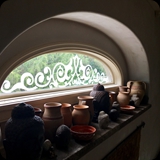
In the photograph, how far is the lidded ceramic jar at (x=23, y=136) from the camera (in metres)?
0.67

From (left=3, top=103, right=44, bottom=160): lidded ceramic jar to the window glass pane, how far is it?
1.17 ft

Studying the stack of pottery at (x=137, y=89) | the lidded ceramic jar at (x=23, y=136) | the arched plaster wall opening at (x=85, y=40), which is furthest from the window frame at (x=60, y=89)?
the lidded ceramic jar at (x=23, y=136)

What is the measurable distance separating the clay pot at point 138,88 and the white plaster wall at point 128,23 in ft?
0.44

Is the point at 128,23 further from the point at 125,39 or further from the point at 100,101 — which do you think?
the point at 100,101

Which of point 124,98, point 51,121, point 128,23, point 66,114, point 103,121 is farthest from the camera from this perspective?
point 124,98

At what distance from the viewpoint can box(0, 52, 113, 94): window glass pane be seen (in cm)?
108

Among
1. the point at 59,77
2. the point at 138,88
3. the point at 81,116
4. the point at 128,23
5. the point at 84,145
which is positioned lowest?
the point at 84,145

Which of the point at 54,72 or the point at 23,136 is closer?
the point at 23,136

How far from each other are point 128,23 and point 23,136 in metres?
1.20

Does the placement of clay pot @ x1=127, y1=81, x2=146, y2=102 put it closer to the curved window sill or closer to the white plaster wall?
the white plaster wall

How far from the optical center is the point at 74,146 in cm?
94

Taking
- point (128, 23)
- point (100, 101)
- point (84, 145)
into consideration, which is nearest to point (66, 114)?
point (84, 145)

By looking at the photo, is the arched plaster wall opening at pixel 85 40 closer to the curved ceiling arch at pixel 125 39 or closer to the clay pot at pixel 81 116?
the curved ceiling arch at pixel 125 39

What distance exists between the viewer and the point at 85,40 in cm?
138
